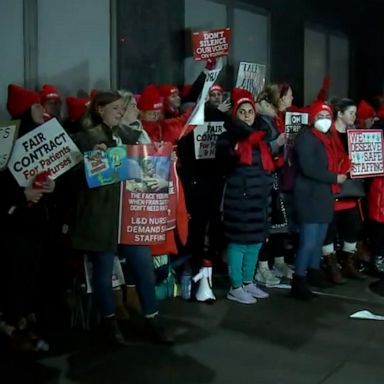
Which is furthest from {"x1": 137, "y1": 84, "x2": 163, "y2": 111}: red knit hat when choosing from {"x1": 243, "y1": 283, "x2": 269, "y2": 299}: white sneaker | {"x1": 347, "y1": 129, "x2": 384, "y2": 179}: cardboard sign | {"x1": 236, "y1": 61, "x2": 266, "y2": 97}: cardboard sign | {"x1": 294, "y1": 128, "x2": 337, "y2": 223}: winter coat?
{"x1": 236, "y1": 61, "x2": 266, "y2": 97}: cardboard sign

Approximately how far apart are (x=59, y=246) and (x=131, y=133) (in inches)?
45.5

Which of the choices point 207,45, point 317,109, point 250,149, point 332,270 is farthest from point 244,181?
point 207,45

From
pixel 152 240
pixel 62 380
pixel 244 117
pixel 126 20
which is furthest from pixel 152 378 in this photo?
pixel 126 20

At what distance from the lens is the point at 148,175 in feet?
16.5

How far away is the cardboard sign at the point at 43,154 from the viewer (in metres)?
4.86

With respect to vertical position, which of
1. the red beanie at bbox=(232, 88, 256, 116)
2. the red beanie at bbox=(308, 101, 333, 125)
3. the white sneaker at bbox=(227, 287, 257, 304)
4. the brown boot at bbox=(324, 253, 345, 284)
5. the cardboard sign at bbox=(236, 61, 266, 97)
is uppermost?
the cardboard sign at bbox=(236, 61, 266, 97)

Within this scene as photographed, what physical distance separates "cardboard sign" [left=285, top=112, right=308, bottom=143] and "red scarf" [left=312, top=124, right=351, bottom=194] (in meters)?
0.44

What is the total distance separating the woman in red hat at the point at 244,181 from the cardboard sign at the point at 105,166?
59.4 inches

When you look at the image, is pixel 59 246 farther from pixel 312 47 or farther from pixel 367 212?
pixel 312 47

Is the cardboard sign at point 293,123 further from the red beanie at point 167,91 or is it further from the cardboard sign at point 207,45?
the red beanie at point 167,91

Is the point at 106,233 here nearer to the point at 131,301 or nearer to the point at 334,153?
the point at 131,301

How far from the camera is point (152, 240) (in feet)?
16.6

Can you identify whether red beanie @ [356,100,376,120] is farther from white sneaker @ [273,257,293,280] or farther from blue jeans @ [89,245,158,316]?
blue jeans @ [89,245,158,316]

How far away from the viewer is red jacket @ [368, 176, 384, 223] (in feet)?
23.5
